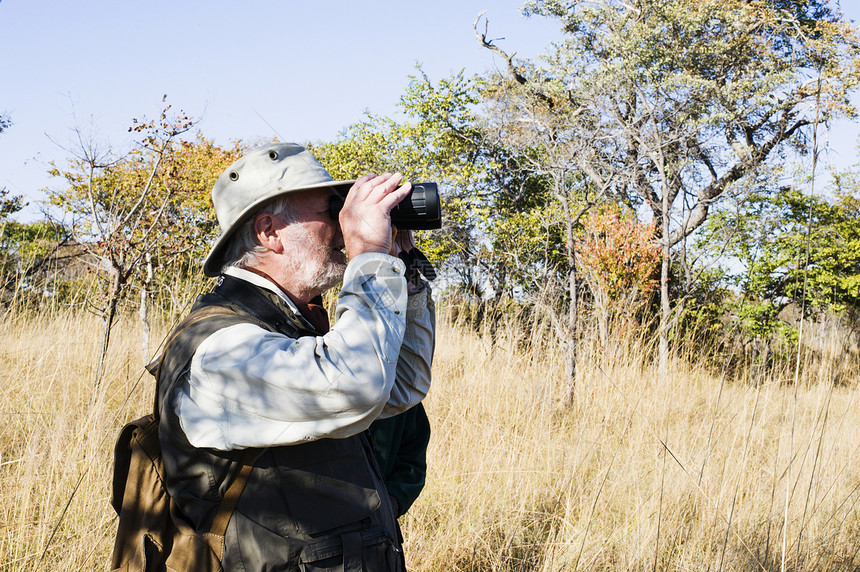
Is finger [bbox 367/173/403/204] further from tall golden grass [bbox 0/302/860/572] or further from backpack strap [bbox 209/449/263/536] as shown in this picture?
tall golden grass [bbox 0/302/860/572]

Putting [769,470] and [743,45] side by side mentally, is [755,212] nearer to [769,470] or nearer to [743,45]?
[743,45]

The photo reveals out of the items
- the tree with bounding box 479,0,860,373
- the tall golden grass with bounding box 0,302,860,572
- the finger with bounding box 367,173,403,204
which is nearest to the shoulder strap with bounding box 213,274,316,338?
the finger with bounding box 367,173,403,204

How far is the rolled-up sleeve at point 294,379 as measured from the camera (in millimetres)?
1072

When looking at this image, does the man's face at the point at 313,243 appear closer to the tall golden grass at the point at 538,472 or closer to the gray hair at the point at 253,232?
the gray hair at the point at 253,232

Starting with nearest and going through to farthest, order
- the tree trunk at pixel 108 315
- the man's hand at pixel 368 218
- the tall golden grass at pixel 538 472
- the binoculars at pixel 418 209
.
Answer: the man's hand at pixel 368 218 → the binoculars at pixel 418 209 → the tall golden grass at pixel 538 472 → the tree trunk at pixel 108 315

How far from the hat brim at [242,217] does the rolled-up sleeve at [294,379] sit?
1.14 ft

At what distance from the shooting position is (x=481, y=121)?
41.2ft

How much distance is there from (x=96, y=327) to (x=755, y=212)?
442 inches

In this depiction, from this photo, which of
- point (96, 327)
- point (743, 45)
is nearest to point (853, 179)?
point (743, 45)

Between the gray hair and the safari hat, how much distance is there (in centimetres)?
2

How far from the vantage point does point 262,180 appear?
4.67 ft

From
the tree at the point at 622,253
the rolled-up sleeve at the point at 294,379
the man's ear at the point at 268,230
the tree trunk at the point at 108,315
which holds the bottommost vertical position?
the tree trunk at the point at 108,315

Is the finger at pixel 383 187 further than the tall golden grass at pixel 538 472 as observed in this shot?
No

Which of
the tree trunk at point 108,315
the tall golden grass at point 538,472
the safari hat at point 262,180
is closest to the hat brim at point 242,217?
the safari hat at point 262,180
